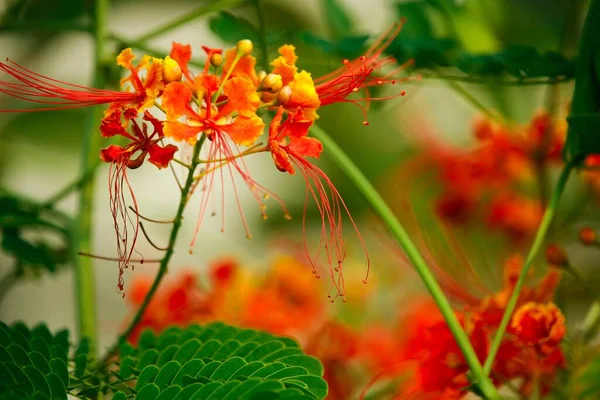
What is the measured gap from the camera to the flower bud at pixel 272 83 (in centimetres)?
52

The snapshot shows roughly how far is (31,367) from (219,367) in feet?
0.40

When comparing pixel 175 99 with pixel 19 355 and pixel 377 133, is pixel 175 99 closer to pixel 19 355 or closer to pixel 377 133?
pixel 19 355

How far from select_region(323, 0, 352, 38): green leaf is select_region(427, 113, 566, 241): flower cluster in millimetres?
214

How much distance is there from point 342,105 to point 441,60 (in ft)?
3.21

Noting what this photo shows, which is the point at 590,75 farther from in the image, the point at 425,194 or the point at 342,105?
the point at 342,105

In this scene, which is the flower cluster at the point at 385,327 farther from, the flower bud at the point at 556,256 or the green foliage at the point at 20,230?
the green foliage at the point at 20,230

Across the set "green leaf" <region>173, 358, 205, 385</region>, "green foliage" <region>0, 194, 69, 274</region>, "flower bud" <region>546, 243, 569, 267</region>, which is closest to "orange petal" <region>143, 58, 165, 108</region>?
"green leaf" <region>173, 358, 205, 385</region>

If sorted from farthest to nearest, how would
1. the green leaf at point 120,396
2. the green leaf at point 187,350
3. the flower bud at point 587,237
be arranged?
the flower bud at point 587,237 < the green leaf at point 187,350 < the green leaf at point 120,396

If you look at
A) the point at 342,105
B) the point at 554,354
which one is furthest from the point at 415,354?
the point at 342,105

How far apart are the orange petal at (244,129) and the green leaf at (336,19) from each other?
48 centimetres

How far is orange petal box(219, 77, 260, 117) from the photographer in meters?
0.49

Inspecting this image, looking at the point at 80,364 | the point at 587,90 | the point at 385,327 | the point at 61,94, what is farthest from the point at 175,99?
the point at 385,327

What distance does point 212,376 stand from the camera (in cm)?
50

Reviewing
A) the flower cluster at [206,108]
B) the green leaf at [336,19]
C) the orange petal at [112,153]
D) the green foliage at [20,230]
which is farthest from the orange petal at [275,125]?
the green leaf at [336,19]
